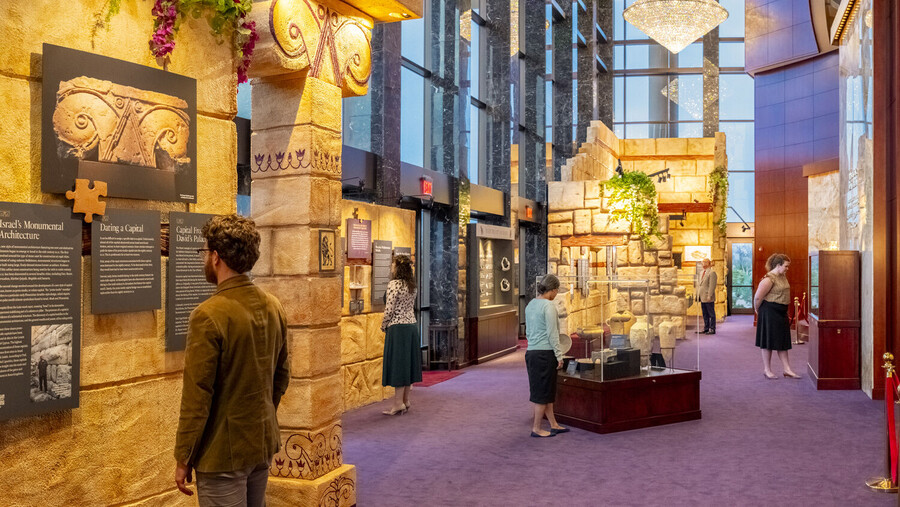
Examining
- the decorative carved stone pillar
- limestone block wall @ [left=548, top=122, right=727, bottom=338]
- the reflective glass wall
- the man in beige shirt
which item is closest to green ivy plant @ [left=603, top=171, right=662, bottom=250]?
limestone block wall @ [left=548, top=122, right=727, bottom=338]

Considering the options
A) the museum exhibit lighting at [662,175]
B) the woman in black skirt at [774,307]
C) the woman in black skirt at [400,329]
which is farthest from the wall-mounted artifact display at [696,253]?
the woman in black skirt at [400,329]

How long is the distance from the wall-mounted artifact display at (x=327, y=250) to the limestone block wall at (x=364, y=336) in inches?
117

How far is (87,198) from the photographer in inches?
116

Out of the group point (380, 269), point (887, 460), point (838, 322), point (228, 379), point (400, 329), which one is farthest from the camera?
point (838, 322)

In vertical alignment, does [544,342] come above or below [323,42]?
below

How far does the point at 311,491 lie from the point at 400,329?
319 cm

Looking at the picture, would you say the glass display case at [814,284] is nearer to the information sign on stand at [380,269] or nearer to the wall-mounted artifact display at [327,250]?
the information sign on stand at [380,269]

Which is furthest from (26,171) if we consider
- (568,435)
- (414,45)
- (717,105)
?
(717,105)

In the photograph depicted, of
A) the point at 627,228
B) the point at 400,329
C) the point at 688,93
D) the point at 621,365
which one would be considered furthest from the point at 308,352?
the point at 688,93

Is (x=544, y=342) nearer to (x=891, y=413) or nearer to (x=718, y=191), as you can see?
(x=891, y=413)

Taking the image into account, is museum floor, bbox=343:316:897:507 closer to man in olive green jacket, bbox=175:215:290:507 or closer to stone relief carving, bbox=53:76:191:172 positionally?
man in olive green jacket, bbox=175:215:290:507

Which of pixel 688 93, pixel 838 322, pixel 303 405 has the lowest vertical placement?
pixel 303 405

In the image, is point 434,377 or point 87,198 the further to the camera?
point 434,377

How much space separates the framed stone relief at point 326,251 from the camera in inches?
176
